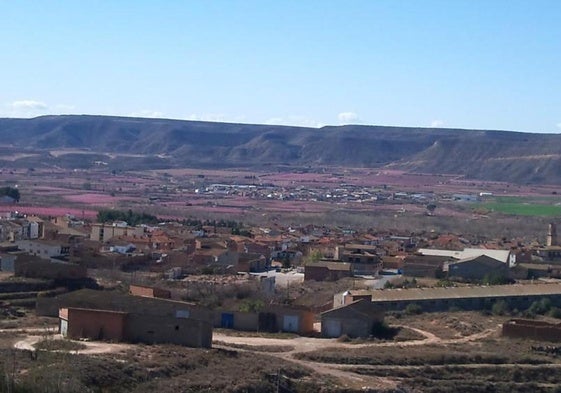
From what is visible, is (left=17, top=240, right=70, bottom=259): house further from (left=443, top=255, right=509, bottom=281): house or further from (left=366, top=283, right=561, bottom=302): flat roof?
(left=443, top=255, right=509, bottom=281): house

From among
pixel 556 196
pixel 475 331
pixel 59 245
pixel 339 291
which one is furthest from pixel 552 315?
pixel 556 196

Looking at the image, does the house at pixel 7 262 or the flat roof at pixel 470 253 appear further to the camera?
the flat roof at pixel 470 253

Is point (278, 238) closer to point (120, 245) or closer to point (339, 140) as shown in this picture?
point (120, 245)

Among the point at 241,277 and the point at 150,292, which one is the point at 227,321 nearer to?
the point at 150,292

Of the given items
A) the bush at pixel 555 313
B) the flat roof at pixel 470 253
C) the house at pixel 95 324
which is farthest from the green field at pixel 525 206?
the house at pixel 95 324

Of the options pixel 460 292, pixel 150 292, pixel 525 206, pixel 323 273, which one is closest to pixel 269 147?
pixel 525 206

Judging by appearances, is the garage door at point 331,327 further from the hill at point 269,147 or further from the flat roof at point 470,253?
the hill at point 269,147

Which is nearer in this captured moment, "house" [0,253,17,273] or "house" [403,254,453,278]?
"house" [0,253,17,273]

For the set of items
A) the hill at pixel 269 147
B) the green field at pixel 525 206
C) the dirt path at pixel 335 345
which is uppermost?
the hill at pixel 269 147

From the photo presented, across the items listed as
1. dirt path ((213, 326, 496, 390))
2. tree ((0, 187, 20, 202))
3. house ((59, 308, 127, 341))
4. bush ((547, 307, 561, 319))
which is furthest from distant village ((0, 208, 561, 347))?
tree ((0, 187, 20, 202))
